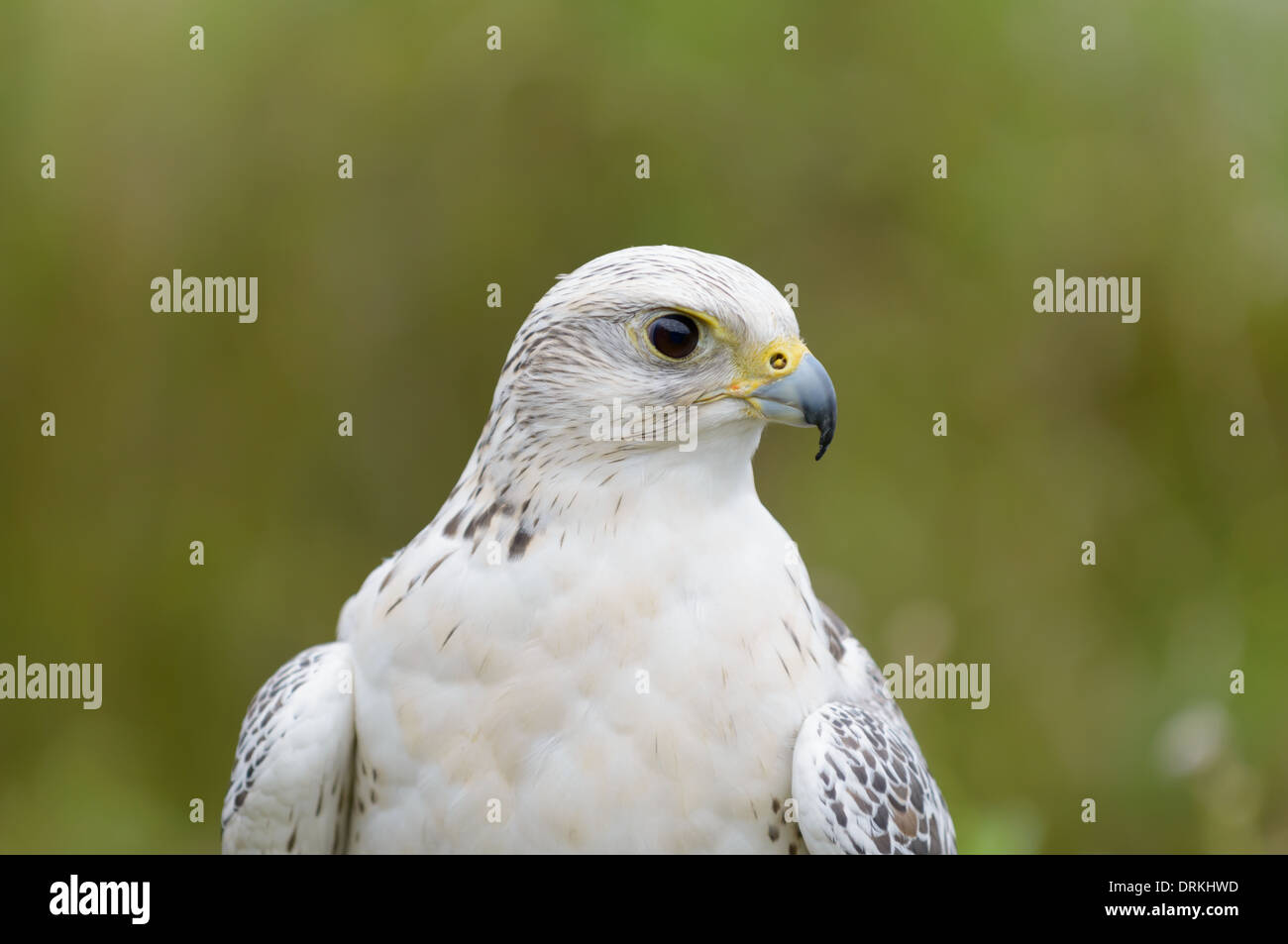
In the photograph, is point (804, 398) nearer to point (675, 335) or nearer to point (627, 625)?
point (675, 335)

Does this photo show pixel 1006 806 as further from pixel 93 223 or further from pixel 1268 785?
pixel 93 223

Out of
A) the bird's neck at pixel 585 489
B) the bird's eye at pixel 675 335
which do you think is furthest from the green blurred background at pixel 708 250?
the bird's eye at pixel 675 335

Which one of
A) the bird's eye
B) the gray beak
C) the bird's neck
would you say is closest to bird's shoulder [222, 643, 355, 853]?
the bird's neck

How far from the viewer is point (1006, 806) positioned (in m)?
5.86

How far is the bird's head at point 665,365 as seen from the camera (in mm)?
3191

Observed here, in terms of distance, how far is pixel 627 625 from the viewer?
3141 mm

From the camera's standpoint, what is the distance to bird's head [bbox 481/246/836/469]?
10.5 feet

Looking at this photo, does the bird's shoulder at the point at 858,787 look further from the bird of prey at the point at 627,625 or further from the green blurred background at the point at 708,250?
the green blurred background at the point at 708,250

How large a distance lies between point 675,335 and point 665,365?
3.2 inches

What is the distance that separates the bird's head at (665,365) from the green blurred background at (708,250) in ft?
9.56

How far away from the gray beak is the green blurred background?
285 centimetres

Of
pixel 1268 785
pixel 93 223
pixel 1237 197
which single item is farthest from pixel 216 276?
pixel 1268 785

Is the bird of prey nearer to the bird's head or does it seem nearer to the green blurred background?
the bird's head

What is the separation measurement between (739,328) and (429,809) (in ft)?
4.81
